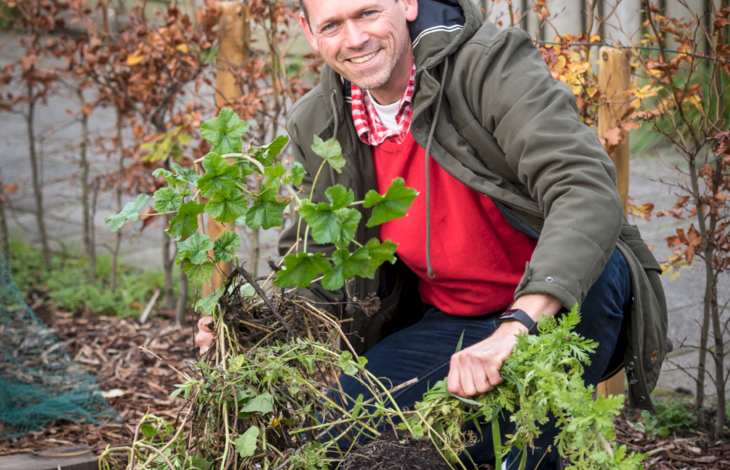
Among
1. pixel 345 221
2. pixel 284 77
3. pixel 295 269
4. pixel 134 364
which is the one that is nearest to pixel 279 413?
pixel 295 269

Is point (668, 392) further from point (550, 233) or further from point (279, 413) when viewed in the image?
point (279, 413)

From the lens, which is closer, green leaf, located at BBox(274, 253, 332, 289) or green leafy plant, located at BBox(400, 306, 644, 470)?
green leafy plant, located at BBox(400, 306, 644, 470)

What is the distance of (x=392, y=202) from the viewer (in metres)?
1.21

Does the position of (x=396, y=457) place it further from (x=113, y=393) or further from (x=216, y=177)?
(x=113, y=393)

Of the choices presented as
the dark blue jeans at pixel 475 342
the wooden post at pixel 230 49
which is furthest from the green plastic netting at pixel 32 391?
the dark blue jeans at pixel 475 342

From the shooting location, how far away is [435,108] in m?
1.99

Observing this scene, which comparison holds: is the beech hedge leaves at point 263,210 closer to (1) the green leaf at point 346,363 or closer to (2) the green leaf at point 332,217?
(2) the green leaf at point 332,217

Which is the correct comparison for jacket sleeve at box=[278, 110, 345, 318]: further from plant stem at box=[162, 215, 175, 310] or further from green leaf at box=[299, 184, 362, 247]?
plant stem at box=[162, 215, 175, 310]

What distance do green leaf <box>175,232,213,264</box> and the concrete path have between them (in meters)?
1.69

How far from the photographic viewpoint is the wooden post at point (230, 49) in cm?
298

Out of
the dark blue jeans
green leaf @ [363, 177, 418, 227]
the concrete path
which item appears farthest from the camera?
the concrete path

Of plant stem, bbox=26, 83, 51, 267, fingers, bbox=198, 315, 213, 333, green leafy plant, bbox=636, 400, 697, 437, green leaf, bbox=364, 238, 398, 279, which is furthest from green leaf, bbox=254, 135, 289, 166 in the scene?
plant stem, bbox=26, 83, 51, 267

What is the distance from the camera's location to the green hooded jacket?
63.7 inches

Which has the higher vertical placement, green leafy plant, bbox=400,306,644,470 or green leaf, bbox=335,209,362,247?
green leaf, bbox=335,209,362,247
